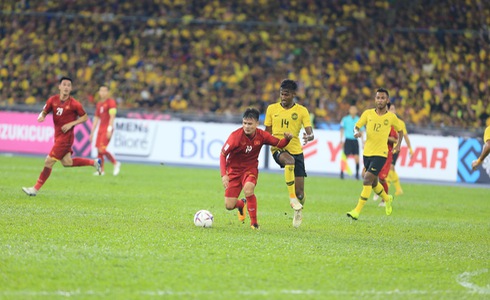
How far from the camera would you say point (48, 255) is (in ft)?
28.3

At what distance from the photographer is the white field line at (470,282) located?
25.6 ft

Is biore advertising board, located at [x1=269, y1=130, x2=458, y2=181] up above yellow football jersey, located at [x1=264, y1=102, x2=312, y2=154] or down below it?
below

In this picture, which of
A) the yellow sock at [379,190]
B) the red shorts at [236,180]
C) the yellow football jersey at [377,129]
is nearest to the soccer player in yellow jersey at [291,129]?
the red shorts at [236,180]

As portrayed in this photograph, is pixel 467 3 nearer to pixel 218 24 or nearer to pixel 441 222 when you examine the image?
pixel 218 24

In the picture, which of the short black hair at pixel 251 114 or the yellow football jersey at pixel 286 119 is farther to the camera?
the yellow football jersey at pixel 286 119

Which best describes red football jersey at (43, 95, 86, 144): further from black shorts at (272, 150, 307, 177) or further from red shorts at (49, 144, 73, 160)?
black shorts at (272, 150, 307, 177)

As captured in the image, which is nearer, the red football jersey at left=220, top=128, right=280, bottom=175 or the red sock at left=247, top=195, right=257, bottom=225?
the red football jersey at left=220, top=128, right=280, bottom=175

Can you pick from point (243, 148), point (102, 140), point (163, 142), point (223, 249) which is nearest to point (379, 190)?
point (243, 148)

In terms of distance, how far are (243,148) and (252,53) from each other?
2360 cm

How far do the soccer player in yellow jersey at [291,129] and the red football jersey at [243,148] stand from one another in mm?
912

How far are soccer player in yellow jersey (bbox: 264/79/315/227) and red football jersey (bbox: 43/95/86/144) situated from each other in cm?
416

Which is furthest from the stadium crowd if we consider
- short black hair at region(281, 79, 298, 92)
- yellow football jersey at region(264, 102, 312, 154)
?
short black hair at region(281, 79, 298, 92)

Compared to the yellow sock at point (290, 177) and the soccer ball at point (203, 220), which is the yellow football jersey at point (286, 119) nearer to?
the yellow sock at point (290, 177)

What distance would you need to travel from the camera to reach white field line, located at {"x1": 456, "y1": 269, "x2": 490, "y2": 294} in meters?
7.81
